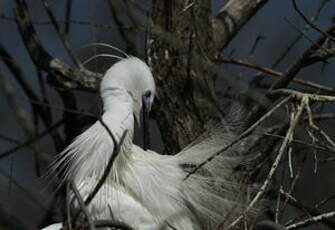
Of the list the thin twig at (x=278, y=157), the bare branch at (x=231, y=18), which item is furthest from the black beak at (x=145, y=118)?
the thin twig at (x=278, y=157)

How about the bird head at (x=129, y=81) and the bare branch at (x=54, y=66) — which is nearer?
the bird head at (x=129, y=81)

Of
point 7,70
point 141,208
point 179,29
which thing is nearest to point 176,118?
point 179,29

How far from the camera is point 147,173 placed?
272cm

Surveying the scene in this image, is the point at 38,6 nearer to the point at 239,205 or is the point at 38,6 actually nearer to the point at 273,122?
the point at 273,122

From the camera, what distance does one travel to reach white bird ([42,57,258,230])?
258 centimetres

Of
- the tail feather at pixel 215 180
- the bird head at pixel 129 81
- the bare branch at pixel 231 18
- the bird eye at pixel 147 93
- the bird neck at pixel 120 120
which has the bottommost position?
the tail feather at pixel 215 180

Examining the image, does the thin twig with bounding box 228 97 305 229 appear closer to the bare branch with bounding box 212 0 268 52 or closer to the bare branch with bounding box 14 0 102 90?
the bare branch with bounding box 14 0 102 90

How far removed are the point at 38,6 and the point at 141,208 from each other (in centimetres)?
206

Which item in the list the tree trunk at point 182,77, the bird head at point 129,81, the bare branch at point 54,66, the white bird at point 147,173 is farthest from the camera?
the bare branch at point 54,66

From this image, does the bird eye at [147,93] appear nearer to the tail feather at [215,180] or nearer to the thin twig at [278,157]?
the tail feather at [215,180]

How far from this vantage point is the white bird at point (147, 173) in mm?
2584

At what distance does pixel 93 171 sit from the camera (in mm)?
2666

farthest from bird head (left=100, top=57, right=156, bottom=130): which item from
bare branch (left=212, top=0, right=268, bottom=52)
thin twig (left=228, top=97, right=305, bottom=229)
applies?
thin twig (left=228, top=97, right=305, bottom=229)

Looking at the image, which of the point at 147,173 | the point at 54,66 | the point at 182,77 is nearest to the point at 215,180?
the point at 147,173
